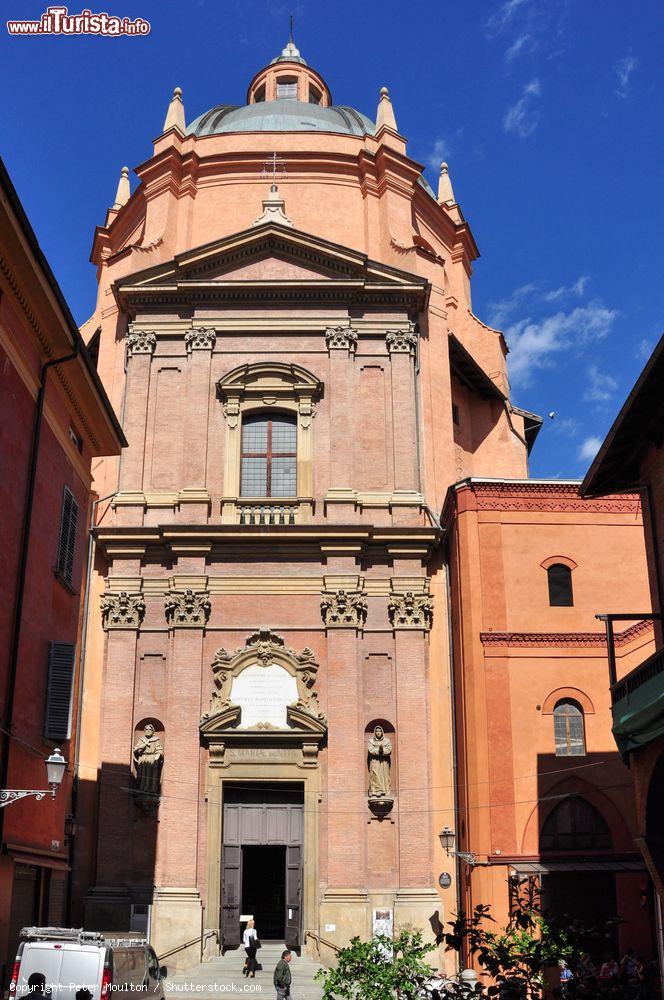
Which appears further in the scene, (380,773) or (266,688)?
(266,688)

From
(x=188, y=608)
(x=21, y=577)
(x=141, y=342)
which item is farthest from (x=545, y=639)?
(x=141, y=342)

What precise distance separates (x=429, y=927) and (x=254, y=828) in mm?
4712

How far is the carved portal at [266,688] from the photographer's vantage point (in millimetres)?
26719

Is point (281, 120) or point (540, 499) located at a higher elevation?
point (281, 120)

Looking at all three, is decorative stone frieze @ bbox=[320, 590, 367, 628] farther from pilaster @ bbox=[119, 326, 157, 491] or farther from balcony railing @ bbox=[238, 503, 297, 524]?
pilaster @ bbox=[119, 326, 157, 491]

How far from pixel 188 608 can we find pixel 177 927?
24.5ft

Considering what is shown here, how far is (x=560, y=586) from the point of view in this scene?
26312 mm

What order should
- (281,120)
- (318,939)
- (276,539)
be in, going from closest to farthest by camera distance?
(318,939) < (276,539) < (281,120)

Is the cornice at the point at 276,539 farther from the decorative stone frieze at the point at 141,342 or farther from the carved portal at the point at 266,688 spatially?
the decorative stone frieze at the point at 141,342

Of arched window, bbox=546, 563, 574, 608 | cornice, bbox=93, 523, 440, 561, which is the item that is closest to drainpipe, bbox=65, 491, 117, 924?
cornice, bbox=93, 523, 440, 561

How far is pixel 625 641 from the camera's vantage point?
2509 cm

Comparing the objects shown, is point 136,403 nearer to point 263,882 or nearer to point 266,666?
point 266,666

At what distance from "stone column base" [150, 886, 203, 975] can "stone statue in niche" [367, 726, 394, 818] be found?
4619mm

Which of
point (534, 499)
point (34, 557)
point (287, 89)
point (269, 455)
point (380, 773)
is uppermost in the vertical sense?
point (287, 89)
